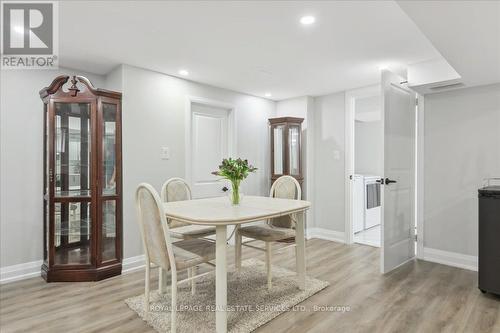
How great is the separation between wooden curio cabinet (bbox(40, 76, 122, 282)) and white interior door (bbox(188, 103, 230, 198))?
1054 millimetres

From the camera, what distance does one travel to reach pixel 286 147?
14.4 ft

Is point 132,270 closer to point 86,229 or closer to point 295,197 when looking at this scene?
point 86,229

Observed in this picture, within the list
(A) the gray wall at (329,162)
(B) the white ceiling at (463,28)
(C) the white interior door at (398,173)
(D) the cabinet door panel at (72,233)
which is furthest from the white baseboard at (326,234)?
(D) the cabinet door panel at (72,233)

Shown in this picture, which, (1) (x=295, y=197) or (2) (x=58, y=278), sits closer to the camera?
(2) (x=58, y=278)

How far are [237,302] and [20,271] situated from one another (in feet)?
7.59

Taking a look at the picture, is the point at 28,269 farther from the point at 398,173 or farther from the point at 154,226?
the point at 398,173

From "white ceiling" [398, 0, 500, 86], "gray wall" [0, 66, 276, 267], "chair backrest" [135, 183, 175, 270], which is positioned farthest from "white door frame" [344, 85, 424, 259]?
"chair backrest" [135, 183, 175, 270]

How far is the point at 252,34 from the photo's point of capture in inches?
94.7

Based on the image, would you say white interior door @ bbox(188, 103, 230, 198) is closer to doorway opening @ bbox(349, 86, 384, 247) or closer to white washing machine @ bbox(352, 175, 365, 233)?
doorway opening @ bbox(349, 86, 384, 247)

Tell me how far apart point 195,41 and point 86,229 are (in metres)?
2.20

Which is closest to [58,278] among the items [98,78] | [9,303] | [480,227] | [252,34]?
[9,303]

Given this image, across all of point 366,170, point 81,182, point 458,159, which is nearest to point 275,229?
point 81,182

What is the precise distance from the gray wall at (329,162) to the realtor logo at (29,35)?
352 cm

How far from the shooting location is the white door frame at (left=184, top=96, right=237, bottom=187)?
12.0ft
